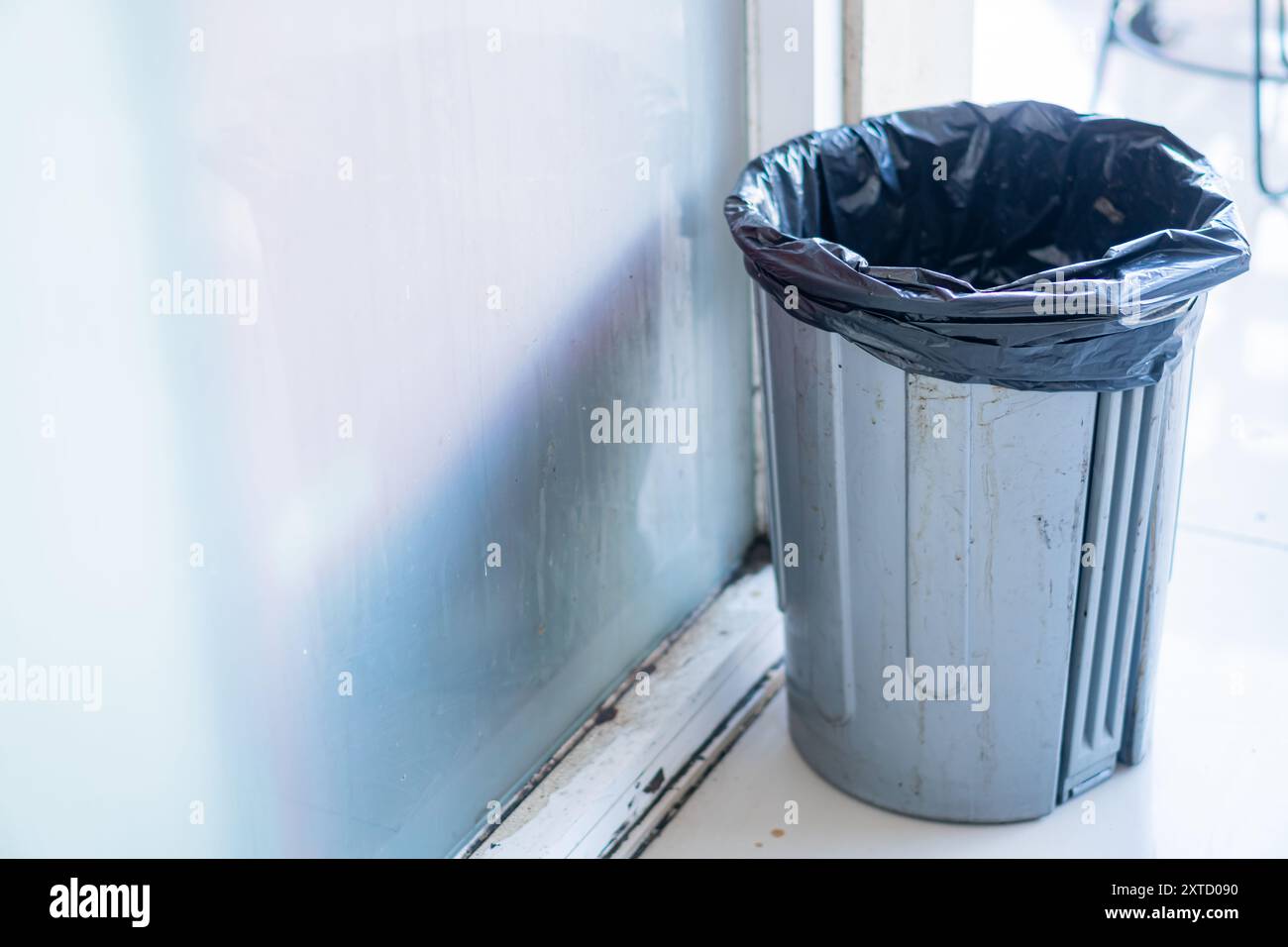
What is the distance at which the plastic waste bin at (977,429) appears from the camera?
4.66ft

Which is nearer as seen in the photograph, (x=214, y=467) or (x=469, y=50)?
(x=214, y=467)

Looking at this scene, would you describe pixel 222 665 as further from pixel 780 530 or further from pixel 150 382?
pixel 780 530

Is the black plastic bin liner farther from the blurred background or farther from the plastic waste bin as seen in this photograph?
the blurred background

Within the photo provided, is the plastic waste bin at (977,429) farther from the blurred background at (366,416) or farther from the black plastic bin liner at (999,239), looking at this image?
the blurred background at (366,416)

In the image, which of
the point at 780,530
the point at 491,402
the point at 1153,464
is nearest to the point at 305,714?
the point at 491,402

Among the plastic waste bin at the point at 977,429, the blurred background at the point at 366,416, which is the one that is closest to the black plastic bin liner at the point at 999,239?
the plastic waste bin at the point at 977,429

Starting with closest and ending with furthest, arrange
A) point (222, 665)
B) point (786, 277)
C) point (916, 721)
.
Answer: point (222, 665) → point (786, 277) → point (916, 721)

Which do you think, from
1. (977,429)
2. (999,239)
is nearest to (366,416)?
(977,429)

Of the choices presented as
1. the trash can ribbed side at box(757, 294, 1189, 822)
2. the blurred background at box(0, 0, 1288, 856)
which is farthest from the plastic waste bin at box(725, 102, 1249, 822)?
the blurred background at box(0, 0, 1288, 856)

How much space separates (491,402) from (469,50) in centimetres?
38

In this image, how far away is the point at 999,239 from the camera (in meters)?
1.92

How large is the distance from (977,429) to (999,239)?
0.54m

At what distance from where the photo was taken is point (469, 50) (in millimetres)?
1425

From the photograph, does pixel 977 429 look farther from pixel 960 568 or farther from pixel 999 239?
pixel 999 239
